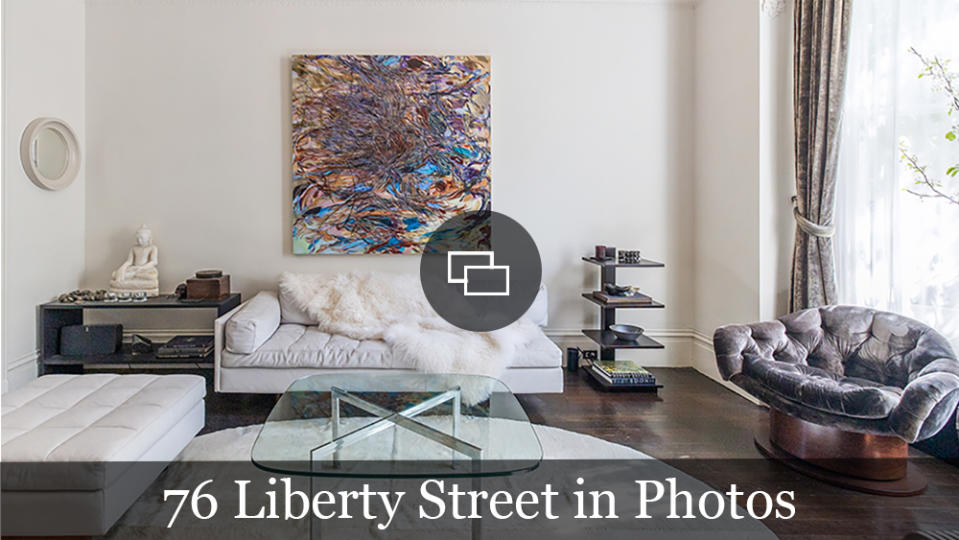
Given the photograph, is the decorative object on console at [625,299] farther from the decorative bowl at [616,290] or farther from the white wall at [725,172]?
the white wall at [725,172]

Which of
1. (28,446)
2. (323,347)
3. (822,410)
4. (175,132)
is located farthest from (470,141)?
(28,446)

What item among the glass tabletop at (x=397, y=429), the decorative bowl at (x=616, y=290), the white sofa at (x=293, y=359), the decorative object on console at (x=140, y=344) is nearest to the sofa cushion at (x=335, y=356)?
the white sofa at (x=293, y=359)

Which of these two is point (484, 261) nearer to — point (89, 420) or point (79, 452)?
point (89, 420)

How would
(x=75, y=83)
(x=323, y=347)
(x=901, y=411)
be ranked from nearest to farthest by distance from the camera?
(x=901, y=411) < (x=323, y=347) < (x=75, y=83)

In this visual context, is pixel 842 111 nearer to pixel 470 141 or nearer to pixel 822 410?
pixel 822 410

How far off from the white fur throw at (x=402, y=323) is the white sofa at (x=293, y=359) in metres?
0.09

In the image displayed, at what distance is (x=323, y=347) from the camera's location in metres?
2.87

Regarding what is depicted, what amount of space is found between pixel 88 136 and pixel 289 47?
5.22ft

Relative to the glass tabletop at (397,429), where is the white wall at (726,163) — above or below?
above

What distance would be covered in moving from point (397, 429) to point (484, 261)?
2021mm

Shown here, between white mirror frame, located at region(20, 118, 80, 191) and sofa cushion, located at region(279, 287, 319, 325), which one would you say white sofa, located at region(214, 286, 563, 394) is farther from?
white mirror frame, located at region(20, 118, 80, 191)

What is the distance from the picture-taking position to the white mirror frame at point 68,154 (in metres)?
3.08

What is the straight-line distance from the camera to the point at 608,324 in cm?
362

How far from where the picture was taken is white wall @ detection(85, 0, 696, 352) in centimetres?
360
